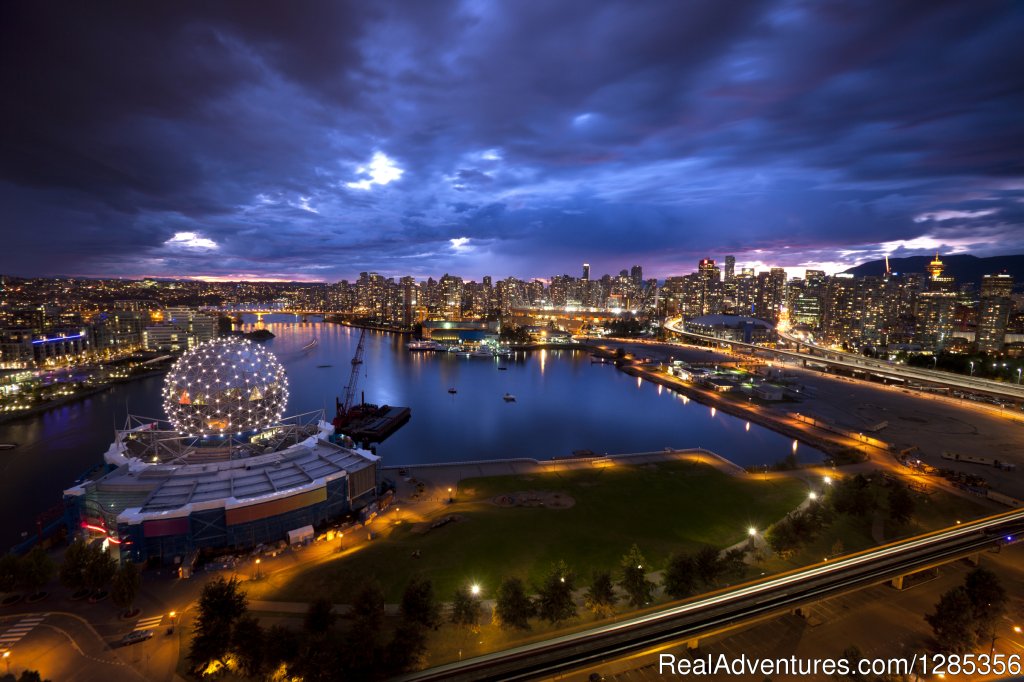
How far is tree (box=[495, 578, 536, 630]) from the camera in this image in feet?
27.7

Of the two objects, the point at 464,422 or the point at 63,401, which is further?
the point at 63,401

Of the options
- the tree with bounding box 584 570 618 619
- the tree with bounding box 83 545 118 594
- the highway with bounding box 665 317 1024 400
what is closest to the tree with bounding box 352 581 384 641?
the tree with bounding box 584 570 618 619

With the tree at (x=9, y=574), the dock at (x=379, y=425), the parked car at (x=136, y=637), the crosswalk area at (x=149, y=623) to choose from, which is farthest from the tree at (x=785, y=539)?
the dock at (x=379, y=425)

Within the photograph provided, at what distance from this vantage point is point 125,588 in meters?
9.02

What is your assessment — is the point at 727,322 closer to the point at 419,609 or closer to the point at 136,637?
the point at 419,609

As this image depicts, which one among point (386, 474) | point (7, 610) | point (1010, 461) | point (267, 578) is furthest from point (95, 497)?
point (1010, 461)

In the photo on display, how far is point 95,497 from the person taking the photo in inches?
485

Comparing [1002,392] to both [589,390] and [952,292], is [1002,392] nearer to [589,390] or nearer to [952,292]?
[589,390]

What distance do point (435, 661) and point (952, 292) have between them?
120395 mm

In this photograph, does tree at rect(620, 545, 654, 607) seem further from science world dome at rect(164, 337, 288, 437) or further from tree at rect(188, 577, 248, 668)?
science world dome at rect(164, 337, 288, 437)

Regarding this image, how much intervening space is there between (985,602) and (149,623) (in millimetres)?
16414

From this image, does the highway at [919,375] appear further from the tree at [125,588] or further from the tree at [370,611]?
the tree at [125,588]

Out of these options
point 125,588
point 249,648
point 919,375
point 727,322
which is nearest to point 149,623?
point 125,588

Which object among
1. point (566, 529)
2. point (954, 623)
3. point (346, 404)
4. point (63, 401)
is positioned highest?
point (954, 623)
